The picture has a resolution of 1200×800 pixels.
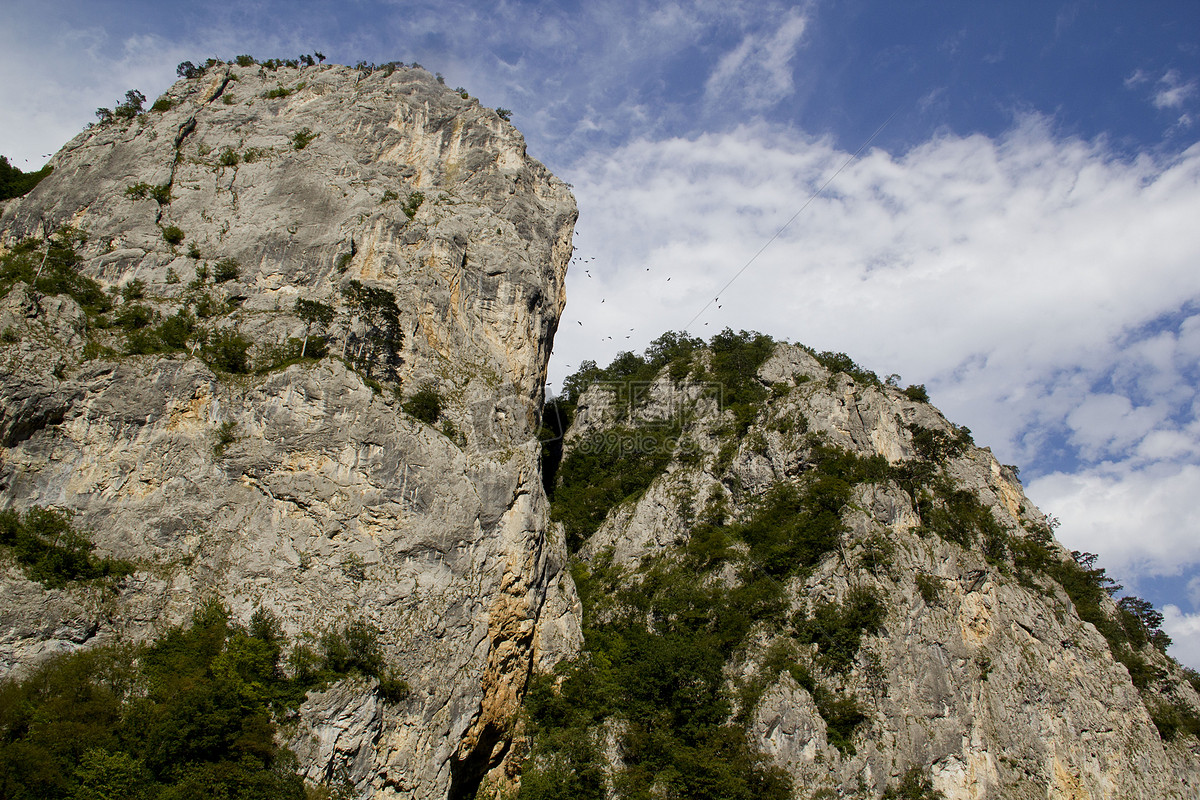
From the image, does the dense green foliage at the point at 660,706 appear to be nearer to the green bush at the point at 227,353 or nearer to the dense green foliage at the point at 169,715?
the dense green foliage at the point at 169,715

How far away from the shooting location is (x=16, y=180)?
40344 mm

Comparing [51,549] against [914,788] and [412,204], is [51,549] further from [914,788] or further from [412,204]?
[914,788]

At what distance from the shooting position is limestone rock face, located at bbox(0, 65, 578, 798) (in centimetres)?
2603

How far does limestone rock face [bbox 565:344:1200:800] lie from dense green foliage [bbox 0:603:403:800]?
2013 cm

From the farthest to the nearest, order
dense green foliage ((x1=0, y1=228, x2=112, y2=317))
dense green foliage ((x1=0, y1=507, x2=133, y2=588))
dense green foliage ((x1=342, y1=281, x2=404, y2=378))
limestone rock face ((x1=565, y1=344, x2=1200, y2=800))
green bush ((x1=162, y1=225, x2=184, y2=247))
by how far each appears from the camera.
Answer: green bush ((x1=162, y1=225, x2=184, y2=247))
dense green foliage ((x1=342, y1=281, x2=404, y2=378))
dense green foliage ((x1=0, y1=228, x2=112, y2=317))
limestone rock face ((x1=565, y1=344, x2=1200, y2=800))
dense green foliage ((x1=0, y1=507, x2=133, y2=588))

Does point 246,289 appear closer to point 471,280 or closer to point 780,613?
point 471,280

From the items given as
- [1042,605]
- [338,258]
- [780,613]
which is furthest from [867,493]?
[338,258]

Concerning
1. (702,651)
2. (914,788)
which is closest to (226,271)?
(702,651)

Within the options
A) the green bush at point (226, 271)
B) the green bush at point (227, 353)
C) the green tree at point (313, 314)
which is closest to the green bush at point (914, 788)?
the green tree at point (313, 314)

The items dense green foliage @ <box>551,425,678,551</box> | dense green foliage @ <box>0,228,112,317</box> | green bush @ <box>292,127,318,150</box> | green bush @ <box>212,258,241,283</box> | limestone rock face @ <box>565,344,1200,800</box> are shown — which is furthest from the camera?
dense green foliage @ <box>551,425,678,551</box>

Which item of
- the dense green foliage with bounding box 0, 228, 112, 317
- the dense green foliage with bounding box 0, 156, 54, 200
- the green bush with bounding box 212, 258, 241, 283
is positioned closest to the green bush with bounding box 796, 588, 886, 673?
the green bush with bounding box 212, 258, 241, 283

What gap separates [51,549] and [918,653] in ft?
126

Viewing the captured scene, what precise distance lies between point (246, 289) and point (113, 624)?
1866cm

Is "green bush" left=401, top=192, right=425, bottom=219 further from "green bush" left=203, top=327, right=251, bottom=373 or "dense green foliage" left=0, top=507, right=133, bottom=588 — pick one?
"dense green foliage" left=0, top=507, right=133, bottom=588
